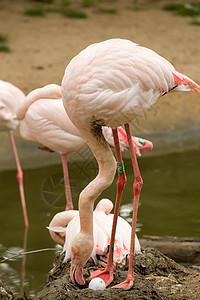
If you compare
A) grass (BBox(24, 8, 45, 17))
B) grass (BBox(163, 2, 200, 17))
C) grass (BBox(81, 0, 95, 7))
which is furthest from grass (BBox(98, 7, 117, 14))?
grass (BBox(24, 8, 45, 17))

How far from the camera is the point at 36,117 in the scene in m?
5.37

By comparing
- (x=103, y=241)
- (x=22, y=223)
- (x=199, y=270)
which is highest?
(x=103, y=241)

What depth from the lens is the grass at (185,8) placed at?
12359 millimetres

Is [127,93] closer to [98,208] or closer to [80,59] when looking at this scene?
[80,59]

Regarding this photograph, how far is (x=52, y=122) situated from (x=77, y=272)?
2.09 meters

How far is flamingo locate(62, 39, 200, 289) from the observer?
10.9 ft

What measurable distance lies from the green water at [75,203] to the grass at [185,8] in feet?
17.9

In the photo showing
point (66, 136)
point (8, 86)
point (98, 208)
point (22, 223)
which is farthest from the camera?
point (8, 86)

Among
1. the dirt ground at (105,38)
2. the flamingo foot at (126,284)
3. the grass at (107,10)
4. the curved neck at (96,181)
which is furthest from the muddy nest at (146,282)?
the grass at (107,10)

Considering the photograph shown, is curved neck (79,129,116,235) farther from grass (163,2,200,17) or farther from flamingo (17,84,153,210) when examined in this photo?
grass (163,2,200,17)

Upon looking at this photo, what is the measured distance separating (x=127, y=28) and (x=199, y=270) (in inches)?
304

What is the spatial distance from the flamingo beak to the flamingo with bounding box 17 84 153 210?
1.76 meters

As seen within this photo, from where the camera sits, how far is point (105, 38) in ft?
35.3

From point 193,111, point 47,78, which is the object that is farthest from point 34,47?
point 193,111
